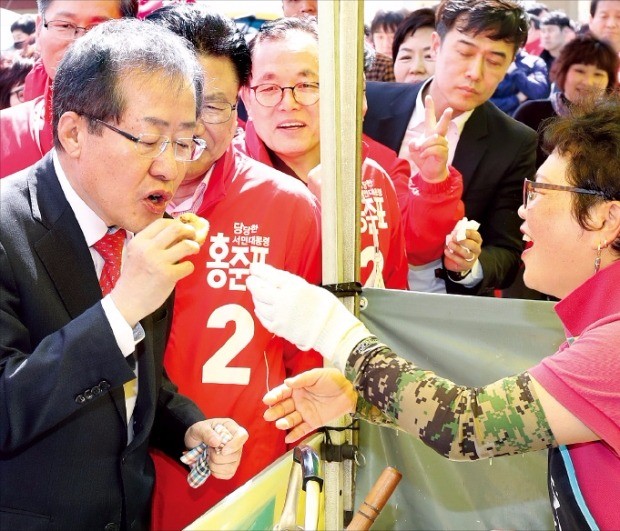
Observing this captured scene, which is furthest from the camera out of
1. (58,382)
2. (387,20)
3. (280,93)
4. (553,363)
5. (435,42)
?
(387,20)

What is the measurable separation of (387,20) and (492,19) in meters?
2.11

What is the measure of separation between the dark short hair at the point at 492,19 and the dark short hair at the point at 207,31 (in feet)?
3.34

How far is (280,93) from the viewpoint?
2215mm

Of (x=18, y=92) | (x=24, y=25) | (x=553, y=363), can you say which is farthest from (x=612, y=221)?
(x=24, y=25)

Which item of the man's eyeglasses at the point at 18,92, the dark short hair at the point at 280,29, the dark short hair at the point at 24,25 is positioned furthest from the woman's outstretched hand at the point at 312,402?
the dark short hair at the point at 24,25

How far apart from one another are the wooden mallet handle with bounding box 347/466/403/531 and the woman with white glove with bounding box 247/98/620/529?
0.11 m

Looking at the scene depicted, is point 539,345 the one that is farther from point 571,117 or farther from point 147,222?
point 147,222

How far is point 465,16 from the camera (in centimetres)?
275

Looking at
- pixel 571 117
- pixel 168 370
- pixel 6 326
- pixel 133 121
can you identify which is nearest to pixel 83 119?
pixel 133 121

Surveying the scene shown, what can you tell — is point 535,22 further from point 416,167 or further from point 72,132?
point 72,132

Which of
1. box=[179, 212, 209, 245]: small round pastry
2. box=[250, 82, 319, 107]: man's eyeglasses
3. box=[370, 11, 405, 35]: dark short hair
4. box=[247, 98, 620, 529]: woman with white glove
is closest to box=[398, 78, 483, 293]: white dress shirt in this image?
box=[250, 82, 319, 107]: man's eyeglasses

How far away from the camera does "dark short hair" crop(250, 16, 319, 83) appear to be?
2213 millimetres

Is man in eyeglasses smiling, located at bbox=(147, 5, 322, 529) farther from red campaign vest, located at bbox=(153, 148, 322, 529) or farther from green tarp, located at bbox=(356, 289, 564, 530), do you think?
green tarp, located at bbox=(356, 289, 564, 530)

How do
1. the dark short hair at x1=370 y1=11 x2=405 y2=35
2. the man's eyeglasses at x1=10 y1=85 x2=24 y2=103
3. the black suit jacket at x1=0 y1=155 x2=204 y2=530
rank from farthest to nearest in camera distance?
the dark short hair at x1=370 y1=11 x2=405 y2=35 → the man's eyeglasses at x1=10 y1=85 x2=24 y2=103 → the black suit jacket at x1=0 y1=155 x2=204 y2=530
